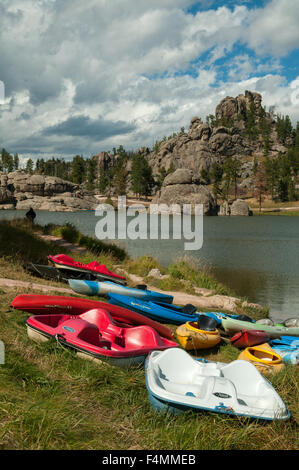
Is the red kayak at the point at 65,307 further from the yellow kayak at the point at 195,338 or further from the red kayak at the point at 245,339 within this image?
the red kayak at the point at 245,339

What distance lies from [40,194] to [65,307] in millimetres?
80284

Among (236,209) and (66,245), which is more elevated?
(236,209)

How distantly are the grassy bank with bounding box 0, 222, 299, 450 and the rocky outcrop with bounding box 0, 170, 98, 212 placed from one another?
236 feet

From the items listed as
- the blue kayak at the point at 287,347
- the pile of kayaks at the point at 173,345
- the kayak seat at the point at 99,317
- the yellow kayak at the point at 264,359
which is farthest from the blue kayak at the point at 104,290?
the yellow kayak at the point at 264,359

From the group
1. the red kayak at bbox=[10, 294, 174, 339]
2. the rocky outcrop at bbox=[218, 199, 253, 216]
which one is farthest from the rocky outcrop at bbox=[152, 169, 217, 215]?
the red kayak at bbox=[10, 294, 174, 339]

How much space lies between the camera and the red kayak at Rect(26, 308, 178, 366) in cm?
459

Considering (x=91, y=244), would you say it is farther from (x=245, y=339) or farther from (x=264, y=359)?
(x=264, y=359)

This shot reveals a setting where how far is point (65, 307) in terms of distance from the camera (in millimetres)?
6309

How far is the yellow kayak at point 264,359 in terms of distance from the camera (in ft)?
18.3

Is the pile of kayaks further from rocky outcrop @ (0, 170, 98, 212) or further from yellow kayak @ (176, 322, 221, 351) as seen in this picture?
rocky outcrop @ (0, 170, 98, 212)

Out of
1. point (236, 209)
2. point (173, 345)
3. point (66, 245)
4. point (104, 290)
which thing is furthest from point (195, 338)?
point (236, 209)

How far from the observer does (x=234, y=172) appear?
275 feet

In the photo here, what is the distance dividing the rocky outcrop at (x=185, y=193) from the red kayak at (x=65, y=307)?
62.2m

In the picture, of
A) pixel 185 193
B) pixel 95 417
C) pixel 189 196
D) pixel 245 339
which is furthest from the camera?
pixel 185 193
